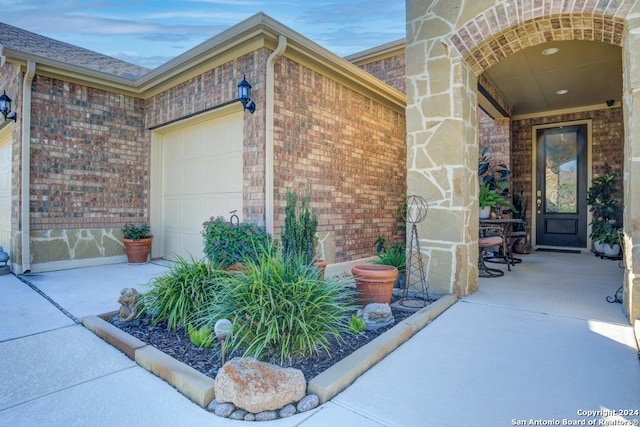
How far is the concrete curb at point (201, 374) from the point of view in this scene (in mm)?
1911

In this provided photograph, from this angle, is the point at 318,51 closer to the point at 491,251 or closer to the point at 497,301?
the point at 497,301

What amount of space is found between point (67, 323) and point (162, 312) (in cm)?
87

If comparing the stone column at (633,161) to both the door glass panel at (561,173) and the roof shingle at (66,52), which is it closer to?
the door glass panel at (561,173)

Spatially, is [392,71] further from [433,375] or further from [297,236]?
[433,375]

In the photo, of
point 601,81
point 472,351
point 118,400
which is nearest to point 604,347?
point 472,351

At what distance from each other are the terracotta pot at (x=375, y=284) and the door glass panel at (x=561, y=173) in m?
5.98

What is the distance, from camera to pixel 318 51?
4879 millimetres

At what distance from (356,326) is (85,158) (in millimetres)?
5246

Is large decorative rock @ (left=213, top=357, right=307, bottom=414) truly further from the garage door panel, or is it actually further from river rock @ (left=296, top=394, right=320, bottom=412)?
the garage door panel

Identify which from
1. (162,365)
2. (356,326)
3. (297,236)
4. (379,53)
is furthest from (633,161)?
(379,53)

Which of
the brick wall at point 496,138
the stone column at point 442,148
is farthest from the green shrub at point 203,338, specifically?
the brick wall at point 496,138

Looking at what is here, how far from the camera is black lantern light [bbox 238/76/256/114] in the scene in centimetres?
441

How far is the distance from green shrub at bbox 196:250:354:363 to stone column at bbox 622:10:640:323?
229 cm

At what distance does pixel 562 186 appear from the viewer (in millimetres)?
7535
